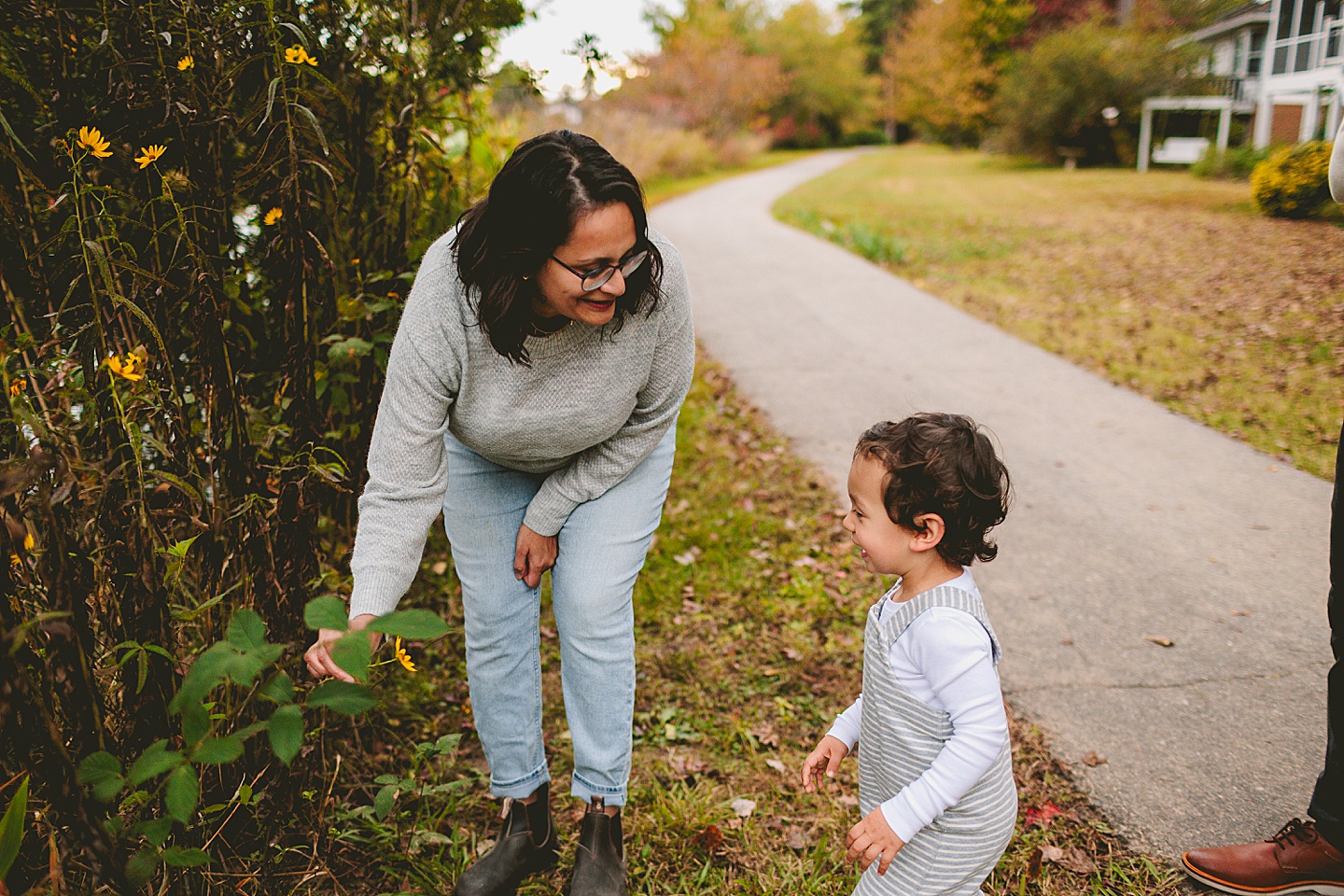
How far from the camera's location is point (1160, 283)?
998cm

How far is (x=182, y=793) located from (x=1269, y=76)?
27.0 metres

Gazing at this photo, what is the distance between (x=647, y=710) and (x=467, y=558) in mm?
1176

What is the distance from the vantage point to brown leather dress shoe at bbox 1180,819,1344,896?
2229 millimetres

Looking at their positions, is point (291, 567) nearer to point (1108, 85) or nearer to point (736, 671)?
point (736, 671)

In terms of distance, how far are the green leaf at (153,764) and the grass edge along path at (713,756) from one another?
673 millimetres

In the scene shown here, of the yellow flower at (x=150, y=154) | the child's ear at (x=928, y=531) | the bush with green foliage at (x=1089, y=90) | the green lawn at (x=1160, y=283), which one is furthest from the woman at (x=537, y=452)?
the bush with green foliage at (x=1089, y=90)

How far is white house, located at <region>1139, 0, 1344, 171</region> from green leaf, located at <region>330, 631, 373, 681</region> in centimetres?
1945

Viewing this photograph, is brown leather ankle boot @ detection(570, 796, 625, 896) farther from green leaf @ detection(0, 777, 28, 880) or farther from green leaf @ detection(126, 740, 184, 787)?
green leaf @ detection(0, 777, 28, 880)

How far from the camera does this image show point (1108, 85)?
25.1 metres

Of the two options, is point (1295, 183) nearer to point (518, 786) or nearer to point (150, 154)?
point (518, 786)

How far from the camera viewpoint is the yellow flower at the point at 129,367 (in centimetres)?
162

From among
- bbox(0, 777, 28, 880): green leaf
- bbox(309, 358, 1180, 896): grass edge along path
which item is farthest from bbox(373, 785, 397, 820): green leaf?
bbox(0, 777, 28, 880): green leaf

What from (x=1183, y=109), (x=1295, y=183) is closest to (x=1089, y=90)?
(x=1183, y=109)

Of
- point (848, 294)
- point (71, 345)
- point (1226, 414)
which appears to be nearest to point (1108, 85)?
point (848, 294)
